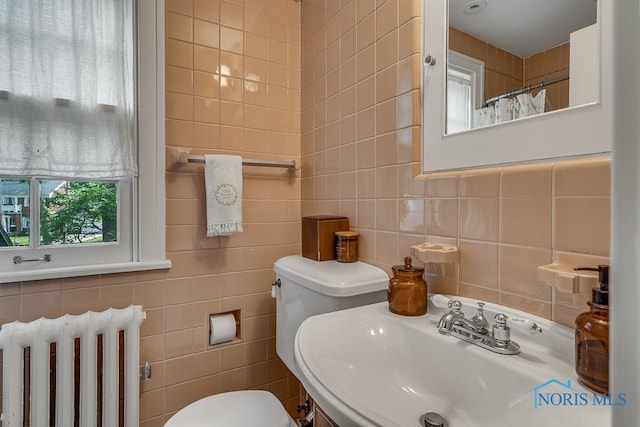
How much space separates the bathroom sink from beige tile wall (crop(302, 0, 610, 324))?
0.10 meters

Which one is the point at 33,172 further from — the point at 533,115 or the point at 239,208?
the point at 533,115

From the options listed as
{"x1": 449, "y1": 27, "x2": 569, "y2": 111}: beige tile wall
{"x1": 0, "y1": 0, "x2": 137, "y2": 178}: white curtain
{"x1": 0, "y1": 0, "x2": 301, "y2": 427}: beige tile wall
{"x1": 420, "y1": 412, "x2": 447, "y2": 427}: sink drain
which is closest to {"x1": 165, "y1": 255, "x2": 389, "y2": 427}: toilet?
{"x1": 0, "y1": 0, "x2": 301, "y2": 427}: beige tile wall

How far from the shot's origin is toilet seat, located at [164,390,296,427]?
104cm

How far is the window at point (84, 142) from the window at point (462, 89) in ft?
3.47

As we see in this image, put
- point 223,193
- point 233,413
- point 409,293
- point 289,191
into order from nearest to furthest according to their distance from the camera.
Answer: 1. point 409,293
2. point 233,413
3. point 223,193
4. point 289,191

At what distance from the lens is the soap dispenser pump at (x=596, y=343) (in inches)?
19.2

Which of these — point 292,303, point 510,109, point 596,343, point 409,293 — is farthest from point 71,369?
point 510,109

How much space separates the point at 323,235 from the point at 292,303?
0.27m

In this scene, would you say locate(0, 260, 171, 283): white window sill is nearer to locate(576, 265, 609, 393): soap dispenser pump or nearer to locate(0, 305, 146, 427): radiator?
locate(0, 305, 146, 427): radiator

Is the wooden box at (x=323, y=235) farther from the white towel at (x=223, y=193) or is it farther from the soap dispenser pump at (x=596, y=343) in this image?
the soap dispenser pump at (x=596, y=343)

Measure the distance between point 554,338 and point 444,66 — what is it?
0.71 meters

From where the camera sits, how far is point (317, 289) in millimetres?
985

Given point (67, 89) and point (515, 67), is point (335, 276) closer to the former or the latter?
point (515, 67)

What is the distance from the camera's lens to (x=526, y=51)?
741 mm
